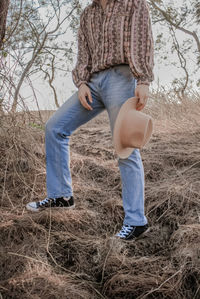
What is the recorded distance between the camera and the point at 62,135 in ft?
8.42

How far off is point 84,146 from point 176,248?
2.59m

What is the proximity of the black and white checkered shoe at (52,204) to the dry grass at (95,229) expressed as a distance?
0.08m

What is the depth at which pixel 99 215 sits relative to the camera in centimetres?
274

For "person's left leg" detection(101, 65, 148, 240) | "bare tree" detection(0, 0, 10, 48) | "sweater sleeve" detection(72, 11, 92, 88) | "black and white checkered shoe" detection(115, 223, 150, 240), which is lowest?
"black and white checkered shoe" detection(115, 223, 150, 240)

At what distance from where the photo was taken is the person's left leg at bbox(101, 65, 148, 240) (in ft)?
7.45

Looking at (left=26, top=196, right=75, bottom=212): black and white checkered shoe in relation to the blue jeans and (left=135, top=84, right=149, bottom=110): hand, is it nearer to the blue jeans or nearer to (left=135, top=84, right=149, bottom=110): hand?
the blue jeans

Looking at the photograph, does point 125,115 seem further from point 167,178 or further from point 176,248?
point 167,178

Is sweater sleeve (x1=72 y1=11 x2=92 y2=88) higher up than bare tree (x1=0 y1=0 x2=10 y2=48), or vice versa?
bare tree (x1=0 y1=0 x2=10 y2=48)

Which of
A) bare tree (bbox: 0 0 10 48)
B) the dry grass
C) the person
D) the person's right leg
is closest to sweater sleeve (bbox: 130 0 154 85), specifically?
the person

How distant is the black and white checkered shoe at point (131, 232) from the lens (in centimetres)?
231

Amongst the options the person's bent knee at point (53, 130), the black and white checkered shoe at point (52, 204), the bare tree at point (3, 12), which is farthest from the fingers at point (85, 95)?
the bare tree at point (3, 12)

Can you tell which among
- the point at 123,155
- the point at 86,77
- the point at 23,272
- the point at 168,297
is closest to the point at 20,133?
the point at 86,77

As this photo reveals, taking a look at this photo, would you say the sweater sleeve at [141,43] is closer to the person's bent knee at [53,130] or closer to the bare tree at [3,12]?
the person's bent knee at [53,130]

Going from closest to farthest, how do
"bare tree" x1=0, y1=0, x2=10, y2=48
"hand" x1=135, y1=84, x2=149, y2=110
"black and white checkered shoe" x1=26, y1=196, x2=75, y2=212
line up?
"hand" x1=135, y1=84, x2=149, y2=110, "black and white checkered shoe" x1=26, y1=196, x2=75, y2=212, "bare tree" x1=0, y1=0, x2=10, y2=48
